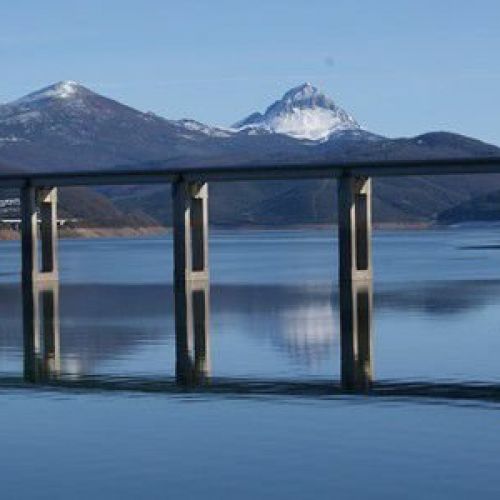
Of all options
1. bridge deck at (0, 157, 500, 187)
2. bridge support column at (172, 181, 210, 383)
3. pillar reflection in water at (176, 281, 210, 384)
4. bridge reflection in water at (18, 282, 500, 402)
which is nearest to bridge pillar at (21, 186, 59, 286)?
bridge deck at (0, 157, 500, 187)

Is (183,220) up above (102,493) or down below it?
above

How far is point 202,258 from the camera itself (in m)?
87.8

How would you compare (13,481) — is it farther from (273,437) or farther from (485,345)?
(485,345)

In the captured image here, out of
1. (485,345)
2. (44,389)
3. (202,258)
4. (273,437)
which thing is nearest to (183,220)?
(202,258)

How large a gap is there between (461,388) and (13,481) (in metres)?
11.8

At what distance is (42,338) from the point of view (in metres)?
47.2

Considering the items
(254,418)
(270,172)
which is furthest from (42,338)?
(270,172)

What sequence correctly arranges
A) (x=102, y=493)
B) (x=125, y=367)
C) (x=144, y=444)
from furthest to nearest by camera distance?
(x=125, y=367) < (x=144, y=444) < (x=102, y=493)

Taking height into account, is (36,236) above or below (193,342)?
above

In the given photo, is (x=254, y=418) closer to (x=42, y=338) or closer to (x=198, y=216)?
(x=42, y=338)

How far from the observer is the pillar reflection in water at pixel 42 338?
122ft

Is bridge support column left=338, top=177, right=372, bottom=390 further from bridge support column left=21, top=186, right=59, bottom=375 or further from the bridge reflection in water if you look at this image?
the bridge reflection in water

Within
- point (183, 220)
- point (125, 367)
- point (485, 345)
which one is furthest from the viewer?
point (183, 220)

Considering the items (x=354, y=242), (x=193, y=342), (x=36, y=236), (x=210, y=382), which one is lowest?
(x=210, y=382)
